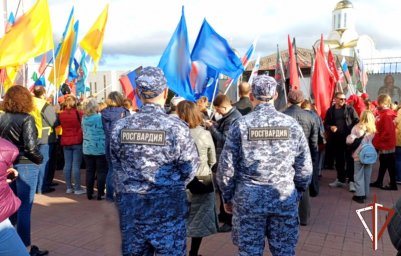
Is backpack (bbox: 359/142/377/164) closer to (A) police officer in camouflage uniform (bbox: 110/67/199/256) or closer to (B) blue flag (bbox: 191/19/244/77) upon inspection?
(B) blue flag (bbox: 191/19/244/77)

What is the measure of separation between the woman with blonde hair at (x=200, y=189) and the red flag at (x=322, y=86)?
4.59m

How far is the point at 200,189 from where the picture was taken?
3656 mm

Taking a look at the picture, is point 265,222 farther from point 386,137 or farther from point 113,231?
point 386,137

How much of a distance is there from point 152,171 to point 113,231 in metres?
0.65

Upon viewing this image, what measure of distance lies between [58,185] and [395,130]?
7.12 meters

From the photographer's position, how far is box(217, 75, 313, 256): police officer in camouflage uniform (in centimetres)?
257

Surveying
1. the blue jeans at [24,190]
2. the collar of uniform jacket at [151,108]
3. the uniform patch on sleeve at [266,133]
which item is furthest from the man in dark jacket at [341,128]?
the blue jeans at [24,190]

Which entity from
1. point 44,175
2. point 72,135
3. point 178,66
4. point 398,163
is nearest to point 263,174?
point 178,66

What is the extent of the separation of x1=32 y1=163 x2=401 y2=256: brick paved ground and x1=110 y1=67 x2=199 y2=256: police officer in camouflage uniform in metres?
0.26

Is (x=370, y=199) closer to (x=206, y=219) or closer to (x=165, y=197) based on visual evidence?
(x=206, y=219)

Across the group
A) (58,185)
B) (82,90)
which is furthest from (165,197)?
(82,90)

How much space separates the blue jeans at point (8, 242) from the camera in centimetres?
232

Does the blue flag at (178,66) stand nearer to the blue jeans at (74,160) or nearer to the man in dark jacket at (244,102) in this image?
the man in dark jacket at (244,102)

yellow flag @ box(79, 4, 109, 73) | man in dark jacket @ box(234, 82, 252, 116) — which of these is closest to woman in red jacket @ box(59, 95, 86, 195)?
yellow flag @ box(79, 4, 109, 73)
